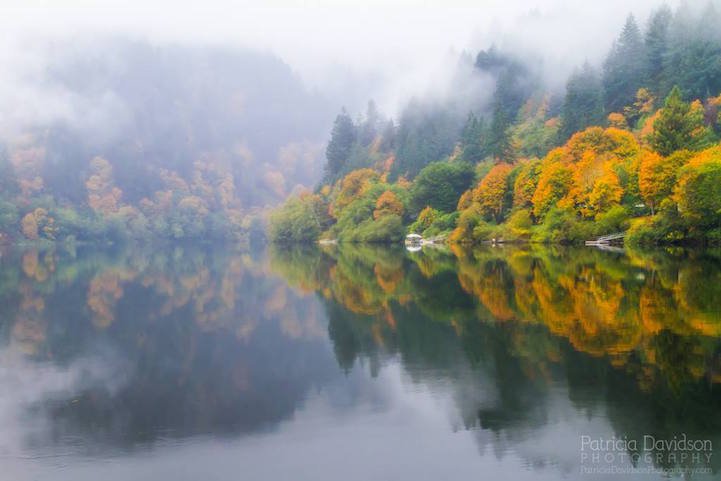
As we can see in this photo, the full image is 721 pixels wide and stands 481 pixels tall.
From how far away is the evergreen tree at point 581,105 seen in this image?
8938 cm

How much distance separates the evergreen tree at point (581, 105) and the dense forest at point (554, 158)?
0.65 ft

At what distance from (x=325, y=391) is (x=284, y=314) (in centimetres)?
1097

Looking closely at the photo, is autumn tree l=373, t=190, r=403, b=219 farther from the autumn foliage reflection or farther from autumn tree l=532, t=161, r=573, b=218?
the autumn foliage reflection

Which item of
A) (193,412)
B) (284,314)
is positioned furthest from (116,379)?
(284,314)

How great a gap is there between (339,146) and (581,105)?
65.6 m

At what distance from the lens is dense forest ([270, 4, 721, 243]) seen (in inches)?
2099

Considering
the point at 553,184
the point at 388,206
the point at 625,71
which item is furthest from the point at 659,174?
the point at 625,71

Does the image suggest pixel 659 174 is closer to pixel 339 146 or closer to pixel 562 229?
pixel 562 229

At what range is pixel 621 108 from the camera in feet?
319

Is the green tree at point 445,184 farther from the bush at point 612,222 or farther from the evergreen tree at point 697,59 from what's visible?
the bush at point 612,222

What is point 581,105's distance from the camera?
9419 centimetres

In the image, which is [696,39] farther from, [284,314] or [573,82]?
[284,314]

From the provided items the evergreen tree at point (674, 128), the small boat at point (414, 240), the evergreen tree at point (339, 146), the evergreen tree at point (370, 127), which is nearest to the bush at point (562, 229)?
the evergreen tree at point (674, 128)

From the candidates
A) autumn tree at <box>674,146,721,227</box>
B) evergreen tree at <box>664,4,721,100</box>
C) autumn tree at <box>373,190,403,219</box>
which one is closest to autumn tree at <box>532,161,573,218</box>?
autumn tree at <box>674,146,721,227</box>
